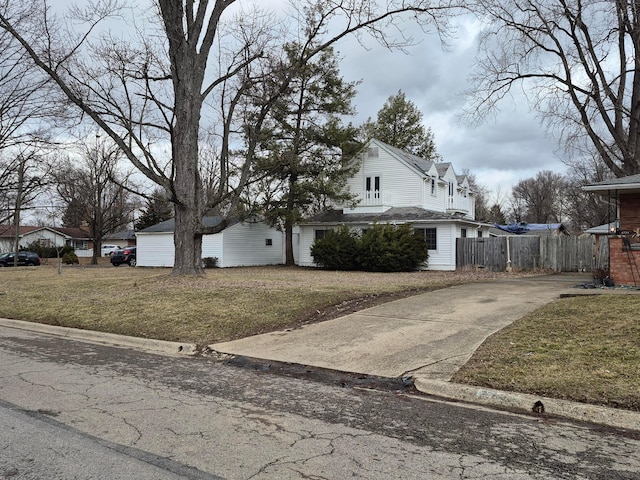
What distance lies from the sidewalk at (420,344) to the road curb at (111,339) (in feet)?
2.35

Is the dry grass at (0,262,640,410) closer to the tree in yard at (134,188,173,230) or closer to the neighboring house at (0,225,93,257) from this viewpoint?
the tree in yard at (134,188,173,230)

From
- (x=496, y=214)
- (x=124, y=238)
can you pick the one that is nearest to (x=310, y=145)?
(x=124, y=238)

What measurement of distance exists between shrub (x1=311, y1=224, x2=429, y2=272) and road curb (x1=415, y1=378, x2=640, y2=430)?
1925 cm

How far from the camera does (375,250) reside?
25766 millimetres

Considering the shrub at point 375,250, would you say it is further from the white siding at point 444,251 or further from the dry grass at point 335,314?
the dry grass at point 335,314

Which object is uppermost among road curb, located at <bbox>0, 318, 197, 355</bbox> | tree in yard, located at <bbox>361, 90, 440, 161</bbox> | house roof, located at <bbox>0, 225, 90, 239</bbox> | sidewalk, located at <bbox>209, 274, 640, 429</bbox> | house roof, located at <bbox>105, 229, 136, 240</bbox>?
tree in yard, located at <bbox>361, 90, 440, 161</bbox>

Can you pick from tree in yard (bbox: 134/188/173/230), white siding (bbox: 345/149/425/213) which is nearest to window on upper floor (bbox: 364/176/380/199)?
white siding (bbox: 345/149/425/213)

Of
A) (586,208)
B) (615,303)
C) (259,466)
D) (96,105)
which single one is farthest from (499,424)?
(586,208)

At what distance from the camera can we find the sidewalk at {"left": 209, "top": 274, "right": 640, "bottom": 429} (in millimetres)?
5621

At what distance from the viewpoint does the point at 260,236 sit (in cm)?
3522

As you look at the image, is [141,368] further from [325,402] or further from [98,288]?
[98,288]

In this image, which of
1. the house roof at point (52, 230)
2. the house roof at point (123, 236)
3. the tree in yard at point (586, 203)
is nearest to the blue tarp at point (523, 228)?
the tree in yard at point (586, 203)

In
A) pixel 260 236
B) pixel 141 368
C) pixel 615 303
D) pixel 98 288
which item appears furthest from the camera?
pixel 260 236

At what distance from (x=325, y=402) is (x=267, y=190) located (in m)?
25.6
